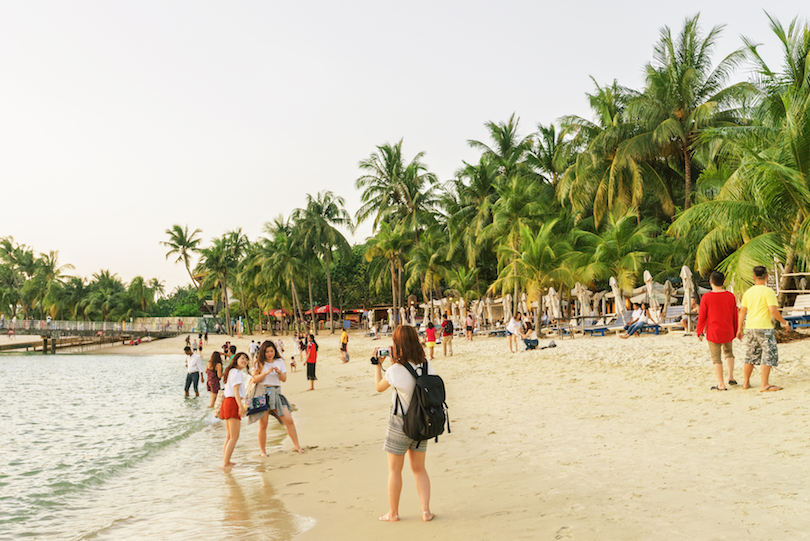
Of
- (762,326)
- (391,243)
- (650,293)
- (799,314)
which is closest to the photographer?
(762,326)

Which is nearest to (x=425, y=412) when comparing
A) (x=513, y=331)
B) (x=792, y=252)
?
(x=792, y=252)

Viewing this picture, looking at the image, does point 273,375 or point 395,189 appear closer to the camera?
point 273,375

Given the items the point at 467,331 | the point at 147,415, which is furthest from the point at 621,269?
the point at 147,415

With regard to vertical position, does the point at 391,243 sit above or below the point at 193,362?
above

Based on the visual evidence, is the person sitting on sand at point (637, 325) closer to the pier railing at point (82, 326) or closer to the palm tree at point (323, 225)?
the palm tree at point (323, 225)

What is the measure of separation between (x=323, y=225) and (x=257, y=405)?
39221 mm

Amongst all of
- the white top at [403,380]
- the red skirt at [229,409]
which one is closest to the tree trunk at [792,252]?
the white top at [403,380]

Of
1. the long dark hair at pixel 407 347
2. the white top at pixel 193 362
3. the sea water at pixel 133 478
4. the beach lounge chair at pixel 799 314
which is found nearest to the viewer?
the long dark hair at pixel 407 347

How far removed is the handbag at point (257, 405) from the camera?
6.86 metres

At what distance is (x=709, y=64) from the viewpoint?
24.4 m

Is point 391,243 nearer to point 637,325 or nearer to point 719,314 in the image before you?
point 637,325

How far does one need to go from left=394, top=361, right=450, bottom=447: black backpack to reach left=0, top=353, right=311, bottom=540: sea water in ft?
4.93

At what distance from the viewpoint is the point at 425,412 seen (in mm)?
3805

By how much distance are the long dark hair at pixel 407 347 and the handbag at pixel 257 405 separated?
3.48 m
